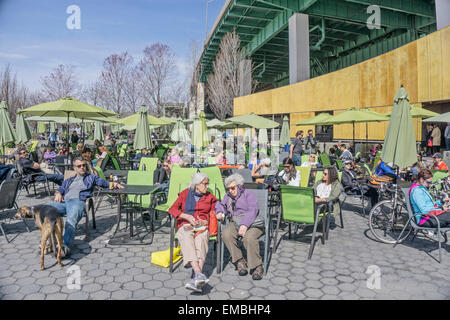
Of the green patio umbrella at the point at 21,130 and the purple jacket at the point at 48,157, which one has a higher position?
the green patio umbrella at the point at 21,130

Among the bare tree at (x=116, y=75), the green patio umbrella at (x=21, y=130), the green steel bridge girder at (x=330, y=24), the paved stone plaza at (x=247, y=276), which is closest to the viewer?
the paved stone plaza at (x=247, y=276)

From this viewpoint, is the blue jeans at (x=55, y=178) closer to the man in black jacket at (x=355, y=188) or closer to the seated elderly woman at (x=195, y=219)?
the seated elderly woman at (x=195, y=219)

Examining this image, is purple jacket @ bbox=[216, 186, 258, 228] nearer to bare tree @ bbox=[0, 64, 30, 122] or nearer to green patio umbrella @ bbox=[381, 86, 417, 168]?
green patio umbrella @ bbox=[381, 86, 417, 168]

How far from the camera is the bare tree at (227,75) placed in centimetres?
2889

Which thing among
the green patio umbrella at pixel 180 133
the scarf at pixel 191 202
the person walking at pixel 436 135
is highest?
the green patio umbrella at pixel 180 133

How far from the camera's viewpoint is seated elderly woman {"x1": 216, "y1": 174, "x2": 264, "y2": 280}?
13.1 ft

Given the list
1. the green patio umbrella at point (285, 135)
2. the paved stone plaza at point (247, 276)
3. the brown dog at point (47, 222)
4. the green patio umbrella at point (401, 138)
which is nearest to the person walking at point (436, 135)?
the green patio umbrella at point (285, 135)

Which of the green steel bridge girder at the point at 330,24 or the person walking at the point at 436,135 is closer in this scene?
the person walking at the point at 436,135

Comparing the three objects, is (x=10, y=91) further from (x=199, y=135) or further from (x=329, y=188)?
(x=329, y=188)

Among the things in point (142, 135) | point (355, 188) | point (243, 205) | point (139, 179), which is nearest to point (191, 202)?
point (243, 205)
